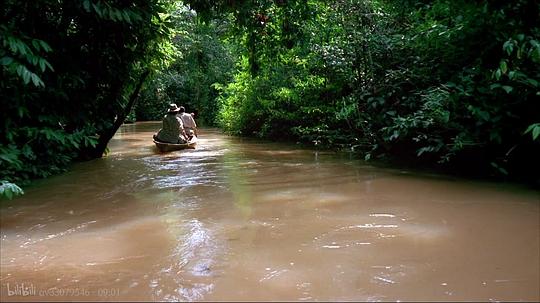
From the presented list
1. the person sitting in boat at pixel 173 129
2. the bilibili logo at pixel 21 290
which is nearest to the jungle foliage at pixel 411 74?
the person sitting in boat at pixel 173 129

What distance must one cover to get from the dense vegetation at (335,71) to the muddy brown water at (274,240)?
0.85 m

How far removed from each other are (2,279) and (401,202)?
4322 millimetres

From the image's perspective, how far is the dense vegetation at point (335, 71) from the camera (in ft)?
19.6

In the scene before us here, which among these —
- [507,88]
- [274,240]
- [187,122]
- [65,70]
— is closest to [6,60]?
[65,70]

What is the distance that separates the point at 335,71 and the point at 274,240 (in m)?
8.26

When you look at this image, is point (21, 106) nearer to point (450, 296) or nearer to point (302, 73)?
point (450, 296)

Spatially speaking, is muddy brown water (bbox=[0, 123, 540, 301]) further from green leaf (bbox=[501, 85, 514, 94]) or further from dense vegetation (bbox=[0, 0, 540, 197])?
green leaf (bbox=[501, 85, 514, 94])

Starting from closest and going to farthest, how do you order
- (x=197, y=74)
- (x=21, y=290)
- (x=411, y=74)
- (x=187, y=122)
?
(x=21, y=290) → (x=411, y=74) → (x=187, y=122) → (x=197, y=74)

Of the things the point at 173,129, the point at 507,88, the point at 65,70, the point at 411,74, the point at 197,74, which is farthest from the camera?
the point at 197,74

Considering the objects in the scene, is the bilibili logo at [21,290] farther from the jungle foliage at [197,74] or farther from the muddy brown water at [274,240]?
the jungle foliage at [197,74]

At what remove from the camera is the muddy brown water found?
310 cm

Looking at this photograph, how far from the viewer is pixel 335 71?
1171 cm

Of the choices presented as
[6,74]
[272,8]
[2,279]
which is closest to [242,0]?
[272,8]

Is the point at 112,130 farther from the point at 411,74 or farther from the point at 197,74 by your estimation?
the point at 197,74
